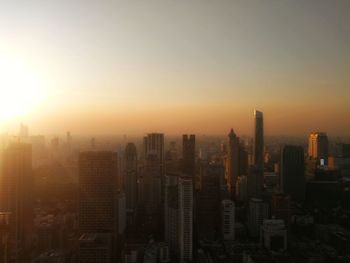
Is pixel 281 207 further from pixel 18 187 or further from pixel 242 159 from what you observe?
pixel 18 187

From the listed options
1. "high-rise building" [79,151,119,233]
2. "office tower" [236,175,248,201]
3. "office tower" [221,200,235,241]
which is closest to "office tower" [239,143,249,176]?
"office tower" [236,175,248,201]

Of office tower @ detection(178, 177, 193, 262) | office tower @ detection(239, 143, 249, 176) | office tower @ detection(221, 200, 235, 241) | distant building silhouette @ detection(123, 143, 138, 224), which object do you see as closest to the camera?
office tower @ detection(178, 177, 193, 262)

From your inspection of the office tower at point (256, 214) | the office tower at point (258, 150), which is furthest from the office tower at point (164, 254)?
the office tower at point (258, 150)

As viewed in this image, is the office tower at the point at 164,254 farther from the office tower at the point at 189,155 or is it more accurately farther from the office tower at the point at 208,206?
the office tower at the point at 189,155

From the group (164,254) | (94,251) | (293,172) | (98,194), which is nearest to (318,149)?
(293,172)

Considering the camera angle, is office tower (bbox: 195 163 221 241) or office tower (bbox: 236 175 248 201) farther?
office tower (bbox: 236 175 248 201)

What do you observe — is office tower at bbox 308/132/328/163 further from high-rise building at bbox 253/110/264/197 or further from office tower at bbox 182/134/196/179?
office tower at bbox 182/134/196/179
